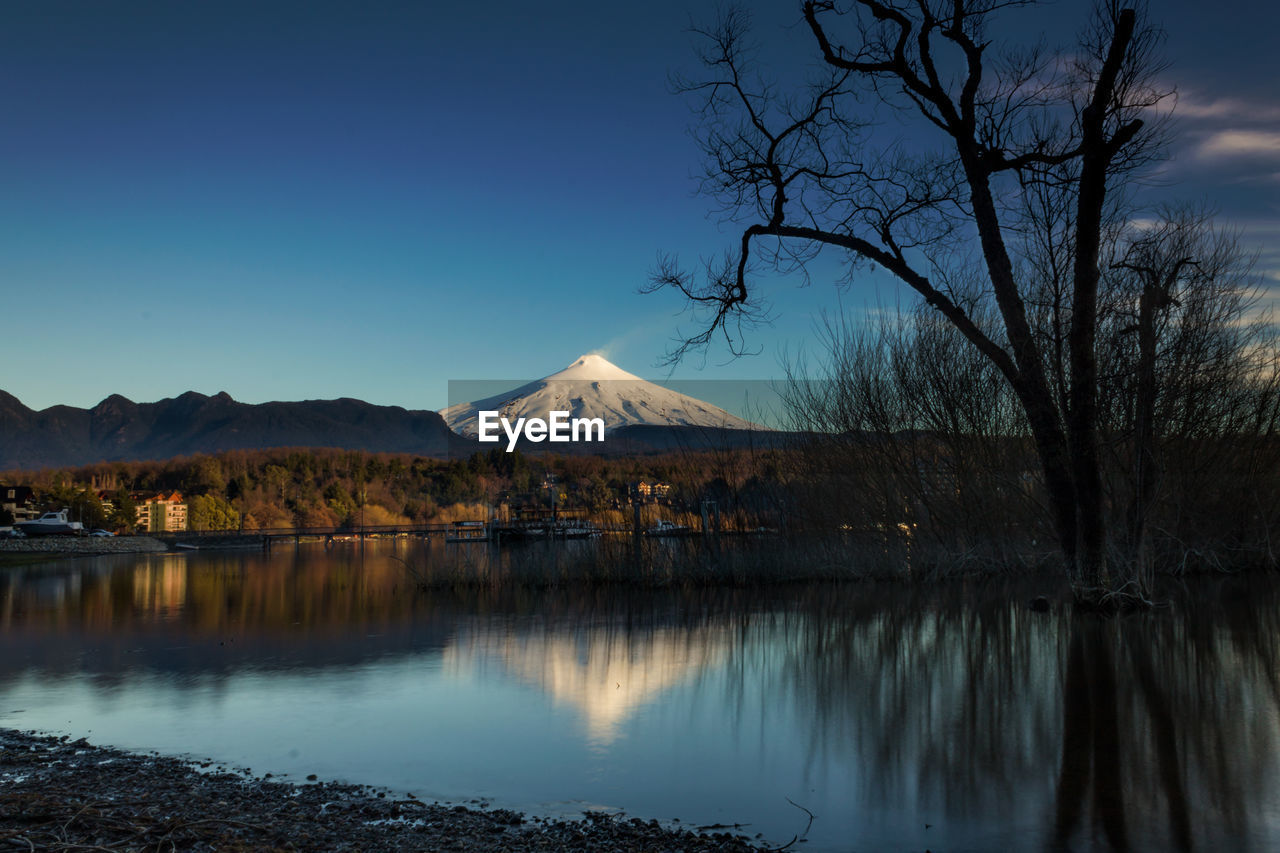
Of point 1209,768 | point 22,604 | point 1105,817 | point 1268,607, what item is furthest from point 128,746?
point 22,604

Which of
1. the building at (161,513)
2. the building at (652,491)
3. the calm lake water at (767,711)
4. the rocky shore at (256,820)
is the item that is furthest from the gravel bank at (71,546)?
the rocky shore at (256,820)

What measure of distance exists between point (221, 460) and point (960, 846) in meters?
156

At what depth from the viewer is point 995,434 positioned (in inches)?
664

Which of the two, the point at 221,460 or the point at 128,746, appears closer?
the point at 128,746

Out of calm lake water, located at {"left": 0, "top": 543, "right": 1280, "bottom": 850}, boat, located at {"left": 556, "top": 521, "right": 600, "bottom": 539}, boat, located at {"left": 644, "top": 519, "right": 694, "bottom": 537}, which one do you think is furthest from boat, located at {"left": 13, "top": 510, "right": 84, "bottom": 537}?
calm lake water, located at {"left": 0, "top": 543, "right": 1280, "bottom": 850}

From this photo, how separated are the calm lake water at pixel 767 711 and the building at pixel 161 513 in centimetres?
12245

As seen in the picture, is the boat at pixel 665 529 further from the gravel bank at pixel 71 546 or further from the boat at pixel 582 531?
the gravel bank at pixel 71 546

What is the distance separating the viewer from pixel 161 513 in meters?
123

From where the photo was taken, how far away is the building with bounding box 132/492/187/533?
12169 centimetres

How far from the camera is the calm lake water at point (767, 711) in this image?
14.6 feet

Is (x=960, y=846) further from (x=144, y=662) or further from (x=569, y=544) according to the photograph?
(x=569, y=544)

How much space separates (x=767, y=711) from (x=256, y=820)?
3.57 meters

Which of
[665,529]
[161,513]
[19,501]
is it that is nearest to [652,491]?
[665,529]

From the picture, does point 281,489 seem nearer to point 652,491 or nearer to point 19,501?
point 19,501
